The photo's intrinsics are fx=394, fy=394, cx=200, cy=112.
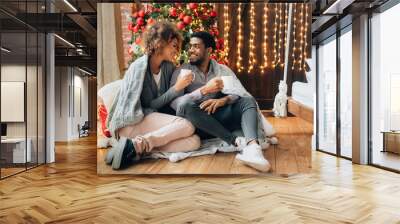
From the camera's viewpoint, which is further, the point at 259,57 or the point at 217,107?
the point at 259,57

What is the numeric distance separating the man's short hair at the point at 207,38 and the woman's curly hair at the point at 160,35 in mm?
277

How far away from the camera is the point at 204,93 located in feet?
18.5

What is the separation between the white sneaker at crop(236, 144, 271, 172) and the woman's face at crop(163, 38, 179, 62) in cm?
168

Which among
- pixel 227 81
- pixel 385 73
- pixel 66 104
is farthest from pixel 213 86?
pixel 66 104

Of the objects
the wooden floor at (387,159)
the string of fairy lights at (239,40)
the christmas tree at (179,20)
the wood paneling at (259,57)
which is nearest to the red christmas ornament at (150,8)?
the christmas tree at (179,20)

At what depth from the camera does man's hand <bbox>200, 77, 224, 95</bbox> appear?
5646 millimetres

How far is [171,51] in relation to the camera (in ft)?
18.8

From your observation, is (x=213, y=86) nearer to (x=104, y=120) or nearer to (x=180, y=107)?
(x=180, y=107)

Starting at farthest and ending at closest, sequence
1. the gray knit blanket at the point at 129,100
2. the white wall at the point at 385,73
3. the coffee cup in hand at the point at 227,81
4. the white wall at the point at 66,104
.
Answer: the white wall at the point at 66,104, the white wall at the point at 385,73, the coffee cup in hand at the point at 227,81, the gray knit blanket at the point at 129,100

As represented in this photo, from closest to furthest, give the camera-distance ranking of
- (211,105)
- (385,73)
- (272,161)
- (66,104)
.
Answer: (211,105) < (272,161) < (385,73) < (66,104)

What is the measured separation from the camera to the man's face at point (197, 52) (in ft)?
18.7

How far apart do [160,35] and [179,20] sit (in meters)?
0.36

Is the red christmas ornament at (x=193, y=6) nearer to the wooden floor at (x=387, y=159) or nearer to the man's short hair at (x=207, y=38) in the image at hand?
the man's short hair at (x=207, y=38)

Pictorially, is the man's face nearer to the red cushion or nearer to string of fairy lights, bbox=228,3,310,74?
string of fairy lights, bbox=228,3,310,74
